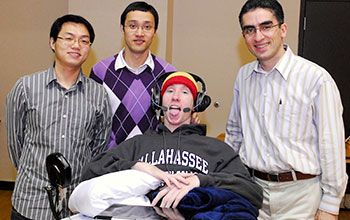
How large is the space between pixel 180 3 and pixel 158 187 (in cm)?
360

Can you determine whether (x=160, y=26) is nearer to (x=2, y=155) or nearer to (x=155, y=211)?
(x=2, y=155)

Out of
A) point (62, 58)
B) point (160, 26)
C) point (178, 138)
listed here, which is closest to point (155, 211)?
point (178, 138)

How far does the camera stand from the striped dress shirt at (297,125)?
2053mm

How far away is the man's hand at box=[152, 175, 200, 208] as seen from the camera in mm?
1593

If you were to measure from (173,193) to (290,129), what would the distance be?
2.73ft

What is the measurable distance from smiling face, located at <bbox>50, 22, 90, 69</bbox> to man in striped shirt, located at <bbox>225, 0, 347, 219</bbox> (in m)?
0.90

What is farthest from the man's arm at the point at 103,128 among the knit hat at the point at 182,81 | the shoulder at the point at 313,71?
the shoulder at the point at 313,71

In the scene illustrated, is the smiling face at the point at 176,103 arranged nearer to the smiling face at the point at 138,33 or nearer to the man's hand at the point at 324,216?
the smiling face at the point at 138,33

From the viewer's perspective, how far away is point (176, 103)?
2074 mm

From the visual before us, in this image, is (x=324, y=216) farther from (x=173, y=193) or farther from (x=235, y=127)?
(x=173, y=193)

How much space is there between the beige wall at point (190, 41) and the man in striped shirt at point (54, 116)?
104 inches

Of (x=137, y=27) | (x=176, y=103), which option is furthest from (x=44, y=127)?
(x=137, y=27)

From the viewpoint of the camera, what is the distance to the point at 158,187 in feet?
5.82

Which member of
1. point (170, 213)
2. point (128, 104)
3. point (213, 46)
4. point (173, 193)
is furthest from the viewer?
point (213, 46)
